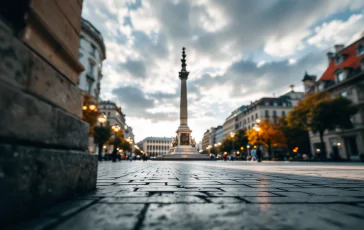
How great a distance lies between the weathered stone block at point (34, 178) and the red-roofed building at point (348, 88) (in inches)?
1498

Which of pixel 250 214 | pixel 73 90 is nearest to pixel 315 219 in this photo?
pixel 250 214

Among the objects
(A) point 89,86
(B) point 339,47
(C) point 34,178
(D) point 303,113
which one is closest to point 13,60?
(C) point 34,178

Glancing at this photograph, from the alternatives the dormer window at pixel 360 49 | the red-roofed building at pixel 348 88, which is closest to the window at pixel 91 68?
the red-roofed building at pixel 348 88

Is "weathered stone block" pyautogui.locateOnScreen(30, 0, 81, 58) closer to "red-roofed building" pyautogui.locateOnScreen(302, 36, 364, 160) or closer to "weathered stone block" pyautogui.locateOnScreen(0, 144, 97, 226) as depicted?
"weathered stone block" pyautogui.locateOnScreen(0, 144, 97, 226)

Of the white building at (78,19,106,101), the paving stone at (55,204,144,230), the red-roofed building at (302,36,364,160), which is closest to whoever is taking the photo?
the paving stone at (55,204,144,230)

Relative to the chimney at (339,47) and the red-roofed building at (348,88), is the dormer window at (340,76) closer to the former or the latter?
the red-roofed building at (348,88)

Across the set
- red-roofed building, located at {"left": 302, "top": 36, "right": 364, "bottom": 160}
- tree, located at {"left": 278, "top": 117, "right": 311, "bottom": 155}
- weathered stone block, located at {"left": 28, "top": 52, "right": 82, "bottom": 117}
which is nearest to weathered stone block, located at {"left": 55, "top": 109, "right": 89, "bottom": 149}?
weathered stone block, located at {"left": 28, "top": 52, "right": 82, "bottom": 117}

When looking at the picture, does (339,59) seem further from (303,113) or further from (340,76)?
(303,113)

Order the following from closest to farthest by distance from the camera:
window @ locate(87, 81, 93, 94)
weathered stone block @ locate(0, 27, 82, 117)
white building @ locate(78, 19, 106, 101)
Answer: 1. weathered stone block @ locate(0, 27, 82, 117)
2. white building @ locate(78, 19, 106, 101)
3. window @ locate(87, 81, 93, 94)

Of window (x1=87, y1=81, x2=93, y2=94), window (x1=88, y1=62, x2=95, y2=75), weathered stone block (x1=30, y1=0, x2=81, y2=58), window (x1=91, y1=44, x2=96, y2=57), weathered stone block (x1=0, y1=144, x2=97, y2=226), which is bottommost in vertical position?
weathered stone block (x1=0, y1=144, x2=97, y2=226)

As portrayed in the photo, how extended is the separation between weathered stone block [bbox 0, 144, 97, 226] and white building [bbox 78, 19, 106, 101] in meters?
34.6

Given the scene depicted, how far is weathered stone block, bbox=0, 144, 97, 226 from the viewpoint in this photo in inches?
54.5

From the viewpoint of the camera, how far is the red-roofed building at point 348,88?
30703mm

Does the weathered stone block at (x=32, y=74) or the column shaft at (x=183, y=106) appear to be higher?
the column shaft at (x=183, y=106)
